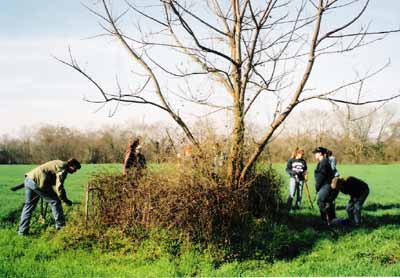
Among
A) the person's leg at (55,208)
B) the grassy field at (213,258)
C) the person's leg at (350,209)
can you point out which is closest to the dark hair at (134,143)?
the grassy field at (213,258)

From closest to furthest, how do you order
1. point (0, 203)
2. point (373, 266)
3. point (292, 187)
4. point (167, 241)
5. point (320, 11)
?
point (373, 266), point (167, 241), point (320, 11), point (292, 187), point (0, 203)

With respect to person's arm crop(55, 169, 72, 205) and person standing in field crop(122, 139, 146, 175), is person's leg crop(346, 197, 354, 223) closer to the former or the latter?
person standing in field crop(122, 139, 146, 175)

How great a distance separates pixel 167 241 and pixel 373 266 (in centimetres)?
321

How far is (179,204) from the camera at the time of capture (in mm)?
7434

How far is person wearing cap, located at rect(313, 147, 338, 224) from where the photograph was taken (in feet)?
32.0

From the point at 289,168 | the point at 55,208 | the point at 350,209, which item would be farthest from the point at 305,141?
the point at 55,208

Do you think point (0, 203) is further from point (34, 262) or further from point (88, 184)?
point (34, 262)

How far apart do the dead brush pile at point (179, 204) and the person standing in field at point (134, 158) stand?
0.74ft

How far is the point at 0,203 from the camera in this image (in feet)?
44.6

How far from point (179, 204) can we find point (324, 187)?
3959mm

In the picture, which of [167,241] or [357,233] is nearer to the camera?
[167,241]

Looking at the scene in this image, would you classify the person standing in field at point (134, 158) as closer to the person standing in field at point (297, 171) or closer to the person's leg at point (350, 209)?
the person's leg at point (350, 209)

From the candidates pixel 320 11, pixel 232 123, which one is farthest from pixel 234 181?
pixel 320 11

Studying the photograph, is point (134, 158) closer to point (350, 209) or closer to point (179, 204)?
point (179, 204)
